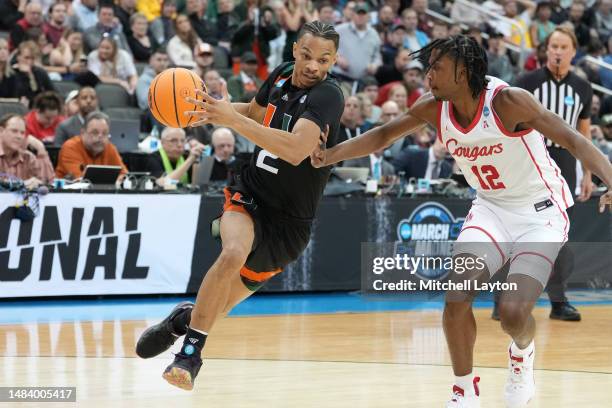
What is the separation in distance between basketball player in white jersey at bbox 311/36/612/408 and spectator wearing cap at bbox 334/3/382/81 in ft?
34.6

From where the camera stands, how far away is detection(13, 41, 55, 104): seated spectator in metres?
12.7

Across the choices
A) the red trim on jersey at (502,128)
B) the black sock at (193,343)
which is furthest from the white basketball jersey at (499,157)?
the black sock at (193,343)

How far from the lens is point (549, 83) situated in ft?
31.1

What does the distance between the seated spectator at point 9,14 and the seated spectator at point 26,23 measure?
102 mm

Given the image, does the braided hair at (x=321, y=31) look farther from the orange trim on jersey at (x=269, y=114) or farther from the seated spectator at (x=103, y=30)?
the seated spectator at (x=103, y=30)

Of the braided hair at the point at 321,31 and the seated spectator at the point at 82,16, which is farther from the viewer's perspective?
the seated spectator at the point at 82,16

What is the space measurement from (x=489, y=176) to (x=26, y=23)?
9.80 m

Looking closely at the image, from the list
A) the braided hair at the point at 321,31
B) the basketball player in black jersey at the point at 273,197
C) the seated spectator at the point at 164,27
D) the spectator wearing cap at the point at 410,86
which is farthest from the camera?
the spectator wearing cap at the point at 410,86

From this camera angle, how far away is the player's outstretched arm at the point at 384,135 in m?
5.85

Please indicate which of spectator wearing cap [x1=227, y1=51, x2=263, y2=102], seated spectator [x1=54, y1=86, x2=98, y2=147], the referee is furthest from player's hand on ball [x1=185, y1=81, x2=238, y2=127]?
spectator wearing cap [x1=227, y1=51, x2=263, y2=102]

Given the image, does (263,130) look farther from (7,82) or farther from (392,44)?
(392,44)

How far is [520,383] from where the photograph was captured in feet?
18.8

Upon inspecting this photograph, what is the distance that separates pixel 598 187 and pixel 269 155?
7.79 m

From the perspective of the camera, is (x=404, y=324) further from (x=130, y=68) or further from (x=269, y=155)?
(x=130, y=68)
